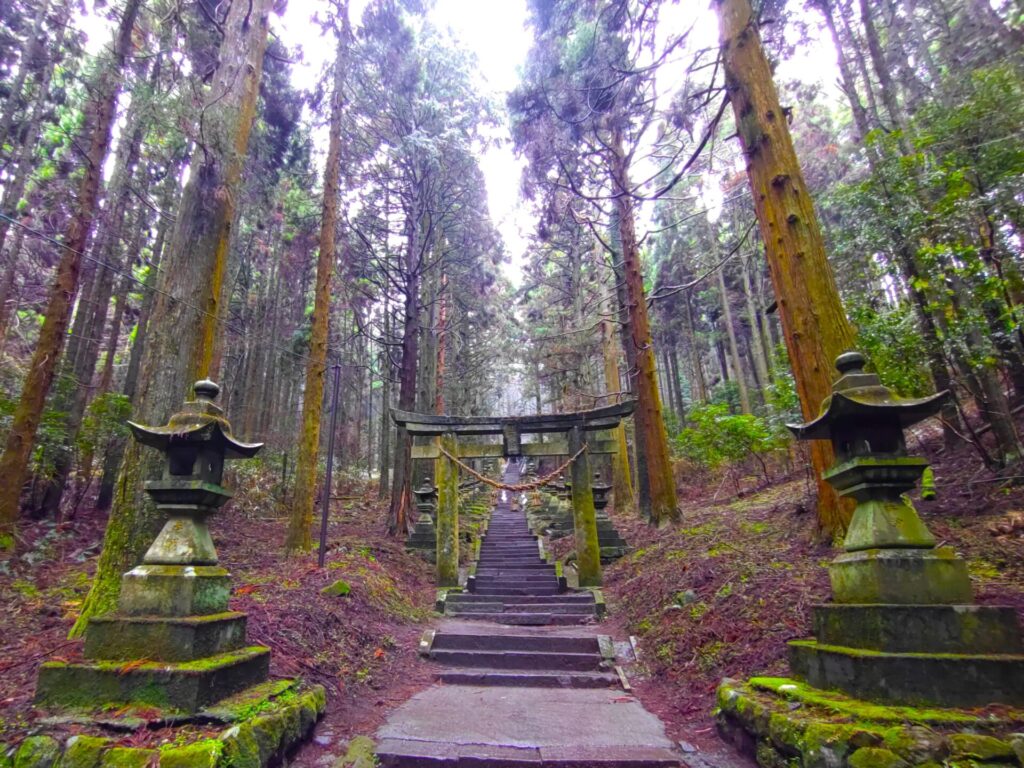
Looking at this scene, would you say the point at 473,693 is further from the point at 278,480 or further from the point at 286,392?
the point at 286,392

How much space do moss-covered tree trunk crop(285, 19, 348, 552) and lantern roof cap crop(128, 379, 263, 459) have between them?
4.47 metres

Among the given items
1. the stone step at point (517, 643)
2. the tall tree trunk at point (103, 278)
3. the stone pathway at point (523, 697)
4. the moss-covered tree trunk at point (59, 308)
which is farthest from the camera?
the tall tree trunk at point (103, 278)

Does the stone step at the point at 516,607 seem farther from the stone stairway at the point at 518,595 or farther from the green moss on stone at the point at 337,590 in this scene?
the green moss on stone at the point at 337,590

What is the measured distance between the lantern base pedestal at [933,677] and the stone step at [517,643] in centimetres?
374

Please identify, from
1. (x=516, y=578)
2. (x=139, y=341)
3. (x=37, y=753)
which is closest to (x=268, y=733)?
(x=37, y=753)

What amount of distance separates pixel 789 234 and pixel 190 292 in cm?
592

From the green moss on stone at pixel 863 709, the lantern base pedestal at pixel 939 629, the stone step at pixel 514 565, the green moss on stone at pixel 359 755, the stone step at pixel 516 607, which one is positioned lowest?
the green moss on stone at pixel 359 755

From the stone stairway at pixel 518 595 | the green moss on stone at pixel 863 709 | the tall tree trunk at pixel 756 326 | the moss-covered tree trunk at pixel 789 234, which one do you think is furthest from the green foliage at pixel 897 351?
the tall tree trunk at pixel 756 326

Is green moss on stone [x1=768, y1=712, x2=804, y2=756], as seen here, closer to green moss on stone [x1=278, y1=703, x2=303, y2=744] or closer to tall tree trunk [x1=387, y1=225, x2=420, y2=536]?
green moss on stone [x1=278, y1=703, x2=303, y2=744]

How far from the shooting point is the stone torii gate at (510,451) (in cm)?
898

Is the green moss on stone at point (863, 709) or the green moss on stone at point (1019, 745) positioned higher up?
the green moss on stone at point (863, 709)

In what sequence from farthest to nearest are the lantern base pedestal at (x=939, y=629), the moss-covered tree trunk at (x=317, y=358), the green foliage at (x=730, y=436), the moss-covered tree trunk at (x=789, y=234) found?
the green foliage at (x=730, y=436), the moss-covered tree trunk at (x=317, y=358), the moss-covered tree trunk at (x=789, y=234), the lantern base pedestal at (x=939, y=629)

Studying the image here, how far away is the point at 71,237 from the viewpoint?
26.0 feet

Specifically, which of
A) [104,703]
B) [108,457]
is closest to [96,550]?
[108,457]
